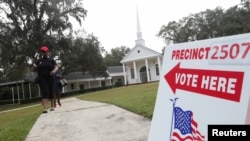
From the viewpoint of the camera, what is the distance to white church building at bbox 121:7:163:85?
48.9 meters

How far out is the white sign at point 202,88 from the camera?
1.65 m

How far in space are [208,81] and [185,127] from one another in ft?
1.36

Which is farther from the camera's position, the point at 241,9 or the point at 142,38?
the point at 142,38

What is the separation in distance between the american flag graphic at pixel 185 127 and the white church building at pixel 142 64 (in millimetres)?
45926

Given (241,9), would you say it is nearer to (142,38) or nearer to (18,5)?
(142,38)

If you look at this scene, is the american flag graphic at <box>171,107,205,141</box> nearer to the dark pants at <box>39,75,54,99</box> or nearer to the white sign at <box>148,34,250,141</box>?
the white sign at <box>148,34,250,141</box>

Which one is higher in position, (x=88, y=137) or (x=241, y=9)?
(x=241, y=9)

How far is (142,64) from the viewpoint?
169ft

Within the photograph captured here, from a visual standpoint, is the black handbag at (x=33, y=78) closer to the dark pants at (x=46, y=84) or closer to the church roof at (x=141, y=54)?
the dark pants at (x=46, y=84)

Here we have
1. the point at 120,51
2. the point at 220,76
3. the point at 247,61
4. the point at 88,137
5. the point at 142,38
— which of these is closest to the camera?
the point at 247,61

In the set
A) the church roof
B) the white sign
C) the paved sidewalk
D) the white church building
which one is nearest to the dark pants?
the paved sidewalk

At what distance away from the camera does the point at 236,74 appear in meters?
1.68

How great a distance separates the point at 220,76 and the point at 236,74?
168mm

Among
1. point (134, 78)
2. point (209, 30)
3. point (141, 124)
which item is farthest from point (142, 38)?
point (141, 124)
